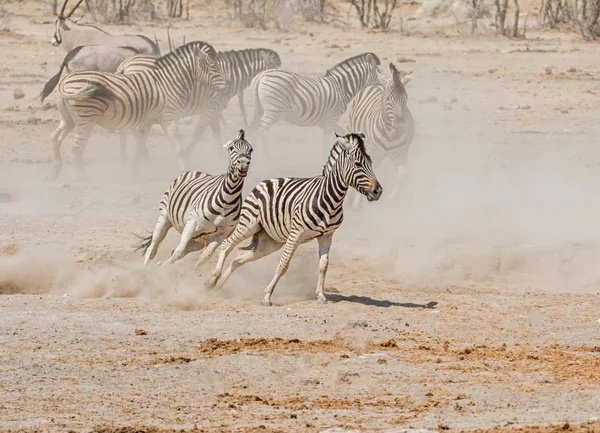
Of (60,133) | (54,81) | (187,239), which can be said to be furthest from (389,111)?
(54,81)

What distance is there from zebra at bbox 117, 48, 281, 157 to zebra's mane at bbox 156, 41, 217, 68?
0.18 m

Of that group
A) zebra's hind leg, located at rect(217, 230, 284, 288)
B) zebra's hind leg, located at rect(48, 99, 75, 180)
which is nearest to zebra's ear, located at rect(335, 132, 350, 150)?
zebra's hind leg, located at rect(217, 230, 284, 288)

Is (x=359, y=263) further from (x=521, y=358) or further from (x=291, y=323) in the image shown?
(x=521, y=358)

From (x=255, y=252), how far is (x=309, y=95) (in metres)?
6.86

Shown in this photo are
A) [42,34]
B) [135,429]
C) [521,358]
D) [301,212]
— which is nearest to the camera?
[135,429]

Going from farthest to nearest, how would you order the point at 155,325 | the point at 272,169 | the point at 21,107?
the point at 21,107, the point at 272,169, the point at 155,325

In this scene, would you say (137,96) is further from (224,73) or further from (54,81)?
(54,81)

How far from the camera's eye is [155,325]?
360 inches

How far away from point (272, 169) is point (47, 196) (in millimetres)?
3052

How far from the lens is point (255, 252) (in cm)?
1064

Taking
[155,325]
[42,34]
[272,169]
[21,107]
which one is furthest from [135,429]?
[42,34]

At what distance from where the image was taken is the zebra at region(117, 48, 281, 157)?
1739 centimetres

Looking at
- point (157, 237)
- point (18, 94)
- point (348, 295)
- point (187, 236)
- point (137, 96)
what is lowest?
point (18, 94)

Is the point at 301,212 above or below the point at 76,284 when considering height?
above
